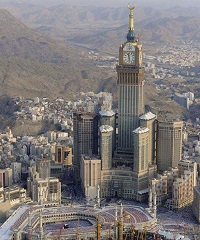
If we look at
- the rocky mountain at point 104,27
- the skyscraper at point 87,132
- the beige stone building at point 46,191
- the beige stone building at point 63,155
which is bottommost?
the beige stone building at point 46,191

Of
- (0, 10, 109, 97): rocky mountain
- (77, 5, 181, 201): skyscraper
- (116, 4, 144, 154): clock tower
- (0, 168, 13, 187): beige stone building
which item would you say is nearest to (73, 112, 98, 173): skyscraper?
(77, 5, 181, 201): skyscraper

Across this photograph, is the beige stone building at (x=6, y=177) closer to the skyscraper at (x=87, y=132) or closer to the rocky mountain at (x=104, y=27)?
the skyscraper at (x=87, y=132)

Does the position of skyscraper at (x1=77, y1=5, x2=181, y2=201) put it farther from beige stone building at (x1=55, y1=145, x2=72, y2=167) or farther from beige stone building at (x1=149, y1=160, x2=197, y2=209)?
beige stone building at (x1=55, y1=145, x2=72, y2=167)

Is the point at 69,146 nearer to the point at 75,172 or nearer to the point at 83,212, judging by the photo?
the point at 75,172

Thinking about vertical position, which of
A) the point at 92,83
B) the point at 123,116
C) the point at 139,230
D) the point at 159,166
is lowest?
the point at 139,230

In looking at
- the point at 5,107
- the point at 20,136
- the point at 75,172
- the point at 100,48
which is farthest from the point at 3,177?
the point at 100,48

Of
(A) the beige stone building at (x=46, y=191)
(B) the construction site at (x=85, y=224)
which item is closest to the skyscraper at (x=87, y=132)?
(A) the beige stone building at (x=46, y=191)
